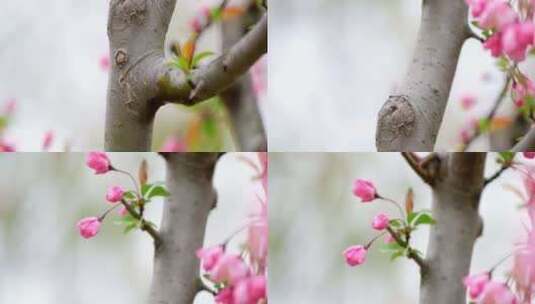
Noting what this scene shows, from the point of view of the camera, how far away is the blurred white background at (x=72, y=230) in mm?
1128

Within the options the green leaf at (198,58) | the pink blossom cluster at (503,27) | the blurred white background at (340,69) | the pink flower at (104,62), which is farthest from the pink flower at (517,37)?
the pink flower at (104,62)

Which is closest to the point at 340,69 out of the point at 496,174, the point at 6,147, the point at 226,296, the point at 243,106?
the point at 243,106

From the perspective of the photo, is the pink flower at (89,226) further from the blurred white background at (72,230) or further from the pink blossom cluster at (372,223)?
the pink blossom cluster at (372,223)

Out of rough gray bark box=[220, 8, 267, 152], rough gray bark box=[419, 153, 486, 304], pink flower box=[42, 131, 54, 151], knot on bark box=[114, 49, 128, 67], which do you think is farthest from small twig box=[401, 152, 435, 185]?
pink flower box=[42, 131, 54, 151]

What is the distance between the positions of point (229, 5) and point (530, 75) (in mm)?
426

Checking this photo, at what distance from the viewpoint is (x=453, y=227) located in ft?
3.69

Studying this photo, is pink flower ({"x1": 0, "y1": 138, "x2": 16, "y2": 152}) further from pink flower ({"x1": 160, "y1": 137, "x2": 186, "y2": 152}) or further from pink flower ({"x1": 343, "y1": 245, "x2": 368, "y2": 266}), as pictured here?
pink flower ({"x1": 343, "y1": 245, "x2": 368, "y2": 266})

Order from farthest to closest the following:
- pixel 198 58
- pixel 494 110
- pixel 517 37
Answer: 1. pixel 494 110
2. pixel 198 58
3. pixel 517 37

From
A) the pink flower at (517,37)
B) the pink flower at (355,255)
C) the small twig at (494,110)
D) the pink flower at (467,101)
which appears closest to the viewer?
the pink flower at (517,37)

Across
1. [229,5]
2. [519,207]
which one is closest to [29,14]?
[229,5]

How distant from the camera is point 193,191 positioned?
112 centimetres

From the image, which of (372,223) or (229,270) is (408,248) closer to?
(372,223)

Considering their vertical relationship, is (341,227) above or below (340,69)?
below

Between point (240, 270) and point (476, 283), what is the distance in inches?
10.6
